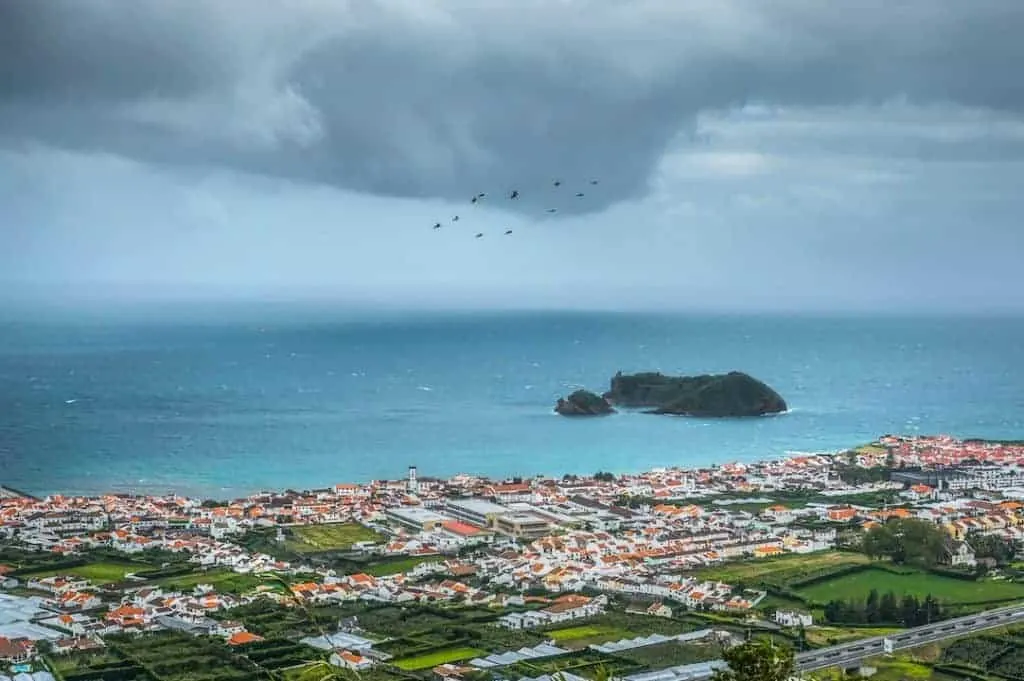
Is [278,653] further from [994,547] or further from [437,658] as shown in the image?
[994,547]

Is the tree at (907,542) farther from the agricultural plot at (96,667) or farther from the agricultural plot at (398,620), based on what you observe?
the agricultural plot at (96,667)

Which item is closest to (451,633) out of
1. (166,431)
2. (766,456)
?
(766,456)

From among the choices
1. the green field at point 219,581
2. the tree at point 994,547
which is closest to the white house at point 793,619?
the tree at point 994,547

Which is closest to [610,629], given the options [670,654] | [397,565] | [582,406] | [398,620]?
[670,654]

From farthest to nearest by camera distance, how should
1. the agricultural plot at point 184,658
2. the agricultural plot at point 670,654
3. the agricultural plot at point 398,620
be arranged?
the agricultural plot at point 398,620 → the agricultural plot at point 670,654 → the agricultural plot at point 184,658

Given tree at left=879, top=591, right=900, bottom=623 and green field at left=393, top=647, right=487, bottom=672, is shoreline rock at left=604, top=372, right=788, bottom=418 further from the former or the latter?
green field at left=393, top=647, right=487, bottom=672

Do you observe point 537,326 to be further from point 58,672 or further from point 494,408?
point 58,672
